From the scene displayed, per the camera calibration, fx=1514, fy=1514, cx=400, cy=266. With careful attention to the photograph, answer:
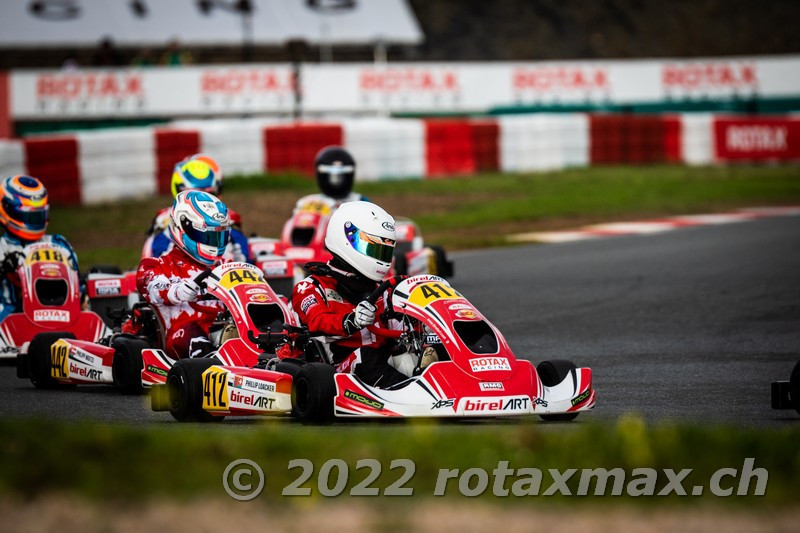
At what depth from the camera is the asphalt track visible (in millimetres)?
7344

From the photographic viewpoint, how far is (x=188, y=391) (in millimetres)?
6777

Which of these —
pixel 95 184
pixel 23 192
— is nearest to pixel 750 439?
pixel 23 192

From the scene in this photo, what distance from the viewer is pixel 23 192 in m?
9.99

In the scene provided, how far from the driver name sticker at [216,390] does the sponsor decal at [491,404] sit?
1.13m

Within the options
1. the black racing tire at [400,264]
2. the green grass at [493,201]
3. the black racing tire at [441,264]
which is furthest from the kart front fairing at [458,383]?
the green grass at [493,201]

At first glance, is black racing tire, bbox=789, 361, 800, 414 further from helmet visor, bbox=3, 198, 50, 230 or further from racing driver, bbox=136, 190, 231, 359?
helmet visor, bbox=3, 198, 50, 230

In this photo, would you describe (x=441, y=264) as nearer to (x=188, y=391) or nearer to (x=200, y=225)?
(x=200, y=225)

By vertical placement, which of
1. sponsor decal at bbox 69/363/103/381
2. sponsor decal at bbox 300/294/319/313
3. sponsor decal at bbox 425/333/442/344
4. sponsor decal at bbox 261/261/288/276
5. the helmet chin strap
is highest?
the helmet chin strap

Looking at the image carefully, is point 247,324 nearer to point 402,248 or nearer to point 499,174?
point 402,248

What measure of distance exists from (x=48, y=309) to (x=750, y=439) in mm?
5659

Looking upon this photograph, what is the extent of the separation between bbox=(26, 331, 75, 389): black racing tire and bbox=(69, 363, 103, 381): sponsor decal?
155 mm

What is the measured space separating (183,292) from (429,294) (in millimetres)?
1717

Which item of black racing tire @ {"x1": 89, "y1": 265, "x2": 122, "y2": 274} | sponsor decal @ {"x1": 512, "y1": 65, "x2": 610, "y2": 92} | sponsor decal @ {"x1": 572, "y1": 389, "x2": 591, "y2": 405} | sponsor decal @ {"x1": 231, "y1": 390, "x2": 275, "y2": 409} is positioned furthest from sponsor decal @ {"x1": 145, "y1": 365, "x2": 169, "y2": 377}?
sponsor decal @ {"x1": 512, "y1": 65, "x2": 610, "y2": 92}

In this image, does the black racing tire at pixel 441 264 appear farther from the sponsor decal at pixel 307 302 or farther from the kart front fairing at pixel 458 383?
the kart front fairing at pixel 458 383
